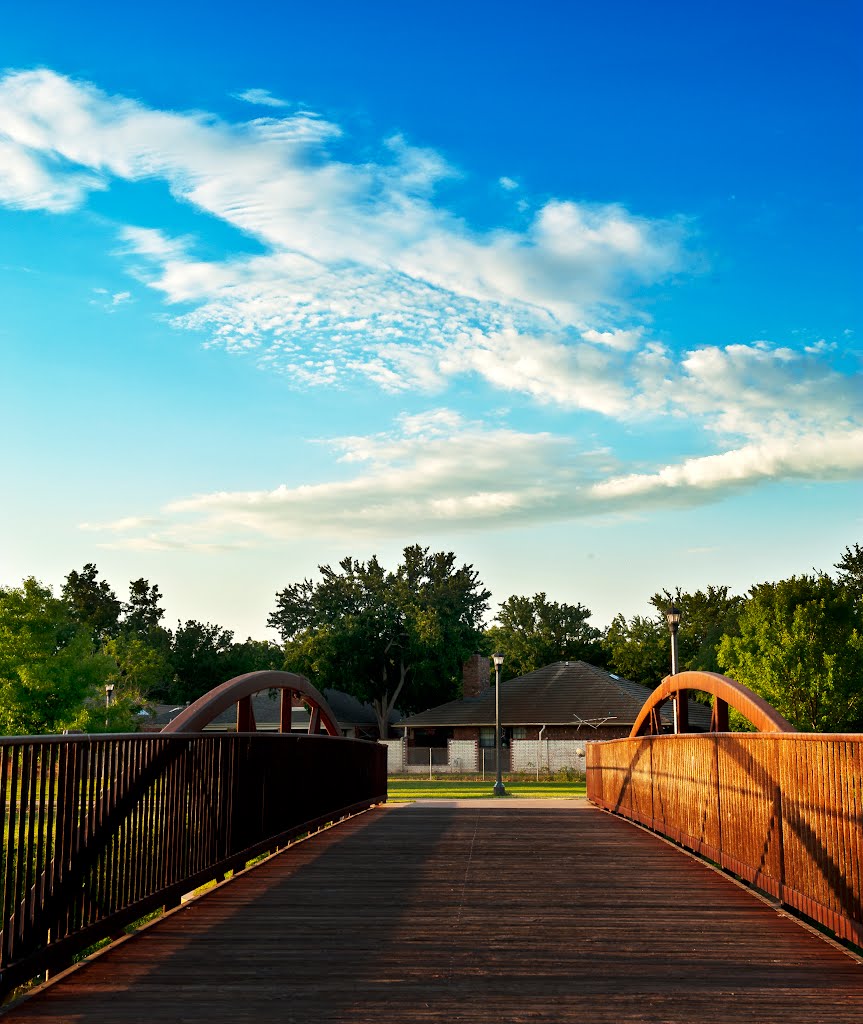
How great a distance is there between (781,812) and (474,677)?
2401 inches

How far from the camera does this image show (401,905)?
330 inches

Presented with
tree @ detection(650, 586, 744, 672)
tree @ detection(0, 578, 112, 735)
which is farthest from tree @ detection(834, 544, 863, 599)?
tree @ detection(0, 578, 112, 735)

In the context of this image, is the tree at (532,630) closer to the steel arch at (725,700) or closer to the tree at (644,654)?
the tree at (644,654)

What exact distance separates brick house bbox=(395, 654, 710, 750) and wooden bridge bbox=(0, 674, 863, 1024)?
46.5 metres

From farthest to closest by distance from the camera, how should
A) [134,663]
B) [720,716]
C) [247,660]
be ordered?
[247,660] < [134,663] < [720,716]

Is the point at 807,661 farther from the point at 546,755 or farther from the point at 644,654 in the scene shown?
the point at 644,654

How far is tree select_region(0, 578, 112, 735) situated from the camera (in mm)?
44281

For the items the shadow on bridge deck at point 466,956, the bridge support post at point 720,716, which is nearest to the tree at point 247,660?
the bridge support post at point 720,716

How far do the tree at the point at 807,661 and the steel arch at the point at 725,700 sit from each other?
28442 mm

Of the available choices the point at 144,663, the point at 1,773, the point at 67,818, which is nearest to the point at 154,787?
the point at 67,818

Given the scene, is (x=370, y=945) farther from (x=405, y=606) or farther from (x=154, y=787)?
(x=405, y=606)

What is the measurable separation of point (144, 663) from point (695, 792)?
6595cm

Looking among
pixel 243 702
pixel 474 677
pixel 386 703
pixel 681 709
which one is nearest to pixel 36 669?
pixel 474 677

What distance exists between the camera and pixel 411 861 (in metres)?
11.4
